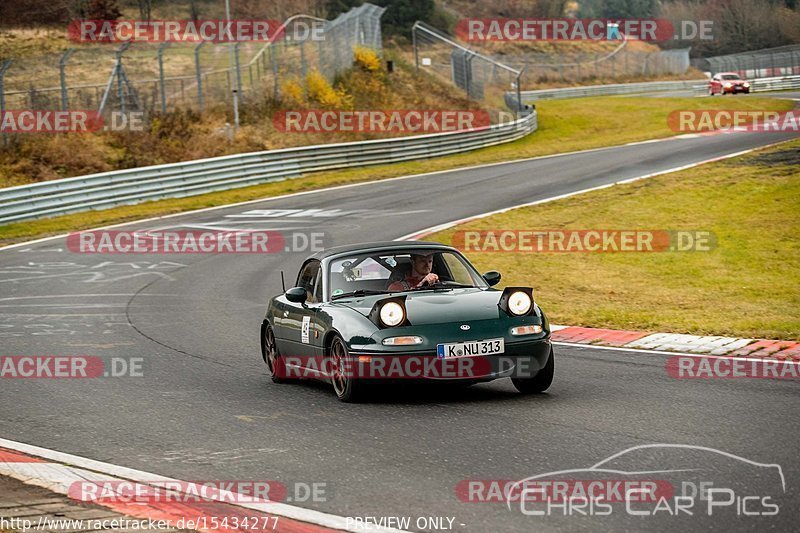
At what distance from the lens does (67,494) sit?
639 cm

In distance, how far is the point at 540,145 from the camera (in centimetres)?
4550

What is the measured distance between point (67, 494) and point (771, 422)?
4556 millimetres

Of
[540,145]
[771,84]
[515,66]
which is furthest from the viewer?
[515,66]

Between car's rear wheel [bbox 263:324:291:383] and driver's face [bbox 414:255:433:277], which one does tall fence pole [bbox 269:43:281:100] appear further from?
driver's face [bbox 414:255:433:277]

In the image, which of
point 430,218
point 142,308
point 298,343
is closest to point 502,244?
point 430,218

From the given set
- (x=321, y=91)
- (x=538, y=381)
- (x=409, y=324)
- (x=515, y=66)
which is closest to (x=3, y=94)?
(x=321, y=91)

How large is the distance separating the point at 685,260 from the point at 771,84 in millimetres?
55954

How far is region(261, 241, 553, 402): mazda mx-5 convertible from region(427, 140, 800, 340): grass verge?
3.86 m

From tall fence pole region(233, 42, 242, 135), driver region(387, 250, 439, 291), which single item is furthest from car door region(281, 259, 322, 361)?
tall fence pole region(233, 42, 242, 135)

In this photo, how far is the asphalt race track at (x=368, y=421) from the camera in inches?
244

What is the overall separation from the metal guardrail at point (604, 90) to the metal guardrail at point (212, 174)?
30.7 metres

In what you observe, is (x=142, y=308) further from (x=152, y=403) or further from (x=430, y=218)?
(x=430, y=218)

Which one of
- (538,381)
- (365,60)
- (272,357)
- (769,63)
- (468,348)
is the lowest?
(272,357)

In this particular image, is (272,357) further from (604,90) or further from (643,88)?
(643,88)
